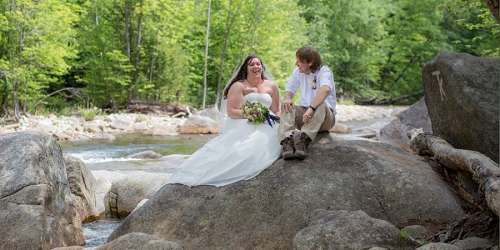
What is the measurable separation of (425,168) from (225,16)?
29654 mm

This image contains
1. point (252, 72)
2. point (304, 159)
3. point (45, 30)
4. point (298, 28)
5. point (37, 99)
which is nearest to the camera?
point (304, 159)

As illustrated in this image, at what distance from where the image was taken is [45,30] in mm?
23109

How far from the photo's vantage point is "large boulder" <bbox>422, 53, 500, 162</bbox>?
5703mm

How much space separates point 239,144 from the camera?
21.6ft

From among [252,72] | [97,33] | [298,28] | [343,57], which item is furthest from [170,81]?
[252,72]

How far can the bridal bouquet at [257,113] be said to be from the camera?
6.74m

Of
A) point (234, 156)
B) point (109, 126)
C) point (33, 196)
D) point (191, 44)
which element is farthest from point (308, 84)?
point (191, 44)

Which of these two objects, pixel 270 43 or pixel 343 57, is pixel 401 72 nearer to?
pixel 343 57

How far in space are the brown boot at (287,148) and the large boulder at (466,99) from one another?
1744 mm

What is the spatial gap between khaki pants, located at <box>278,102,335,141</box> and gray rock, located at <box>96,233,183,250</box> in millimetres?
1760

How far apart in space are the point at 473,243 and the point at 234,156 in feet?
8.92

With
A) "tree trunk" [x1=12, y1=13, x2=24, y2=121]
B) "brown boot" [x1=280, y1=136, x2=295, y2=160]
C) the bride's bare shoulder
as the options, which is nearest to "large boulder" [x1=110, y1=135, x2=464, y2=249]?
"brown boot" [x1=280, y1=136, x2=295, y2=160]

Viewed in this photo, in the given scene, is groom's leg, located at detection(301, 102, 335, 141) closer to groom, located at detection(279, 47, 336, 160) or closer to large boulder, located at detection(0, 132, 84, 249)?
groom, located at detection(279, 47, 336, 160)

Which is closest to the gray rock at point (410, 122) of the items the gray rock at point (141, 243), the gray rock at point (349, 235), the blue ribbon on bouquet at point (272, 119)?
the blue ribbon on bouquet at point (272, 119)
